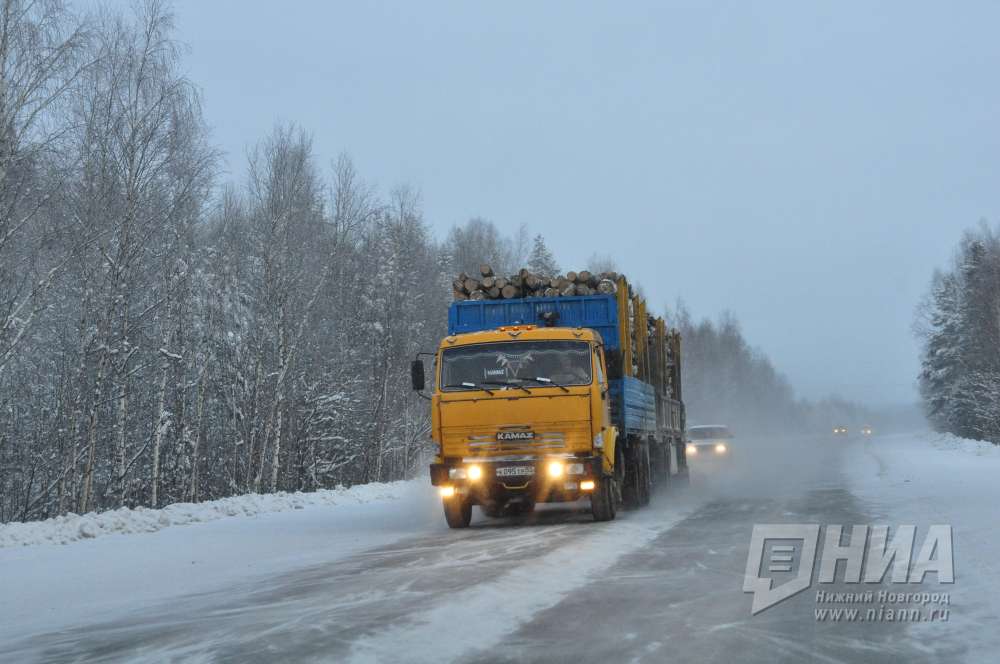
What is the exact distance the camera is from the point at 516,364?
14.3 m

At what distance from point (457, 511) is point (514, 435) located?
1639 mm

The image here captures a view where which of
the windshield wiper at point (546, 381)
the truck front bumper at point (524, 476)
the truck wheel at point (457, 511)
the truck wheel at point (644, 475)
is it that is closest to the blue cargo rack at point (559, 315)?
the truck wheel at point (644, 475)

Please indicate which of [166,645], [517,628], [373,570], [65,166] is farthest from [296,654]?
[65,166]

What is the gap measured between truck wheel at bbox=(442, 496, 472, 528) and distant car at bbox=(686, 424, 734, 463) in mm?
21122

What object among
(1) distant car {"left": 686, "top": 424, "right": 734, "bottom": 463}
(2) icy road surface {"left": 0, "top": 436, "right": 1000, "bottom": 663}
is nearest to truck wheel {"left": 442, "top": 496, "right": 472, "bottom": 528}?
(2) icy road surface {"left": 0, "top": 436, "right": 1000, "bottom": 663}

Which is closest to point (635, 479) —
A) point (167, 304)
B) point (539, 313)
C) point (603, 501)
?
point (603, 501)

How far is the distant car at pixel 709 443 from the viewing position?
35219 millimetres

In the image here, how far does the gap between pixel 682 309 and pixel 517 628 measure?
9646 cm

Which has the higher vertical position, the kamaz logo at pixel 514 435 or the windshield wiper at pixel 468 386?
the windshield wiper at pixel 468 386

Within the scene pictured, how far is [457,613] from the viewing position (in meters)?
7.08

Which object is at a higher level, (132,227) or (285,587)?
Answer: (132,227)

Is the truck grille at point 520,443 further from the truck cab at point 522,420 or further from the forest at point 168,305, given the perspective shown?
the forest at point 168,305

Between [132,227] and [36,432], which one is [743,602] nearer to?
[132,227]

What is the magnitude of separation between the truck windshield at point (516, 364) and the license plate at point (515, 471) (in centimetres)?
119
